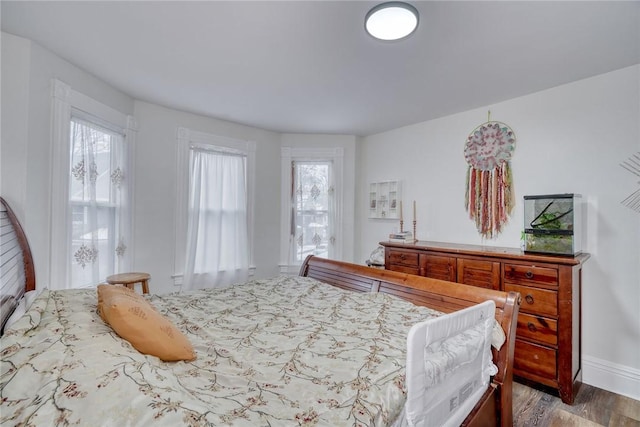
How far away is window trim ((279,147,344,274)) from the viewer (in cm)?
409

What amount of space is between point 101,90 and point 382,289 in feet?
9.67

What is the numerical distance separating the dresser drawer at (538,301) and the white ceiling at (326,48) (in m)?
1.68

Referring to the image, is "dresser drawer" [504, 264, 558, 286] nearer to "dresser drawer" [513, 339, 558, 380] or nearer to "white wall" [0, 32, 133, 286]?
"dresser drawer" [513, 339, 558, 380]

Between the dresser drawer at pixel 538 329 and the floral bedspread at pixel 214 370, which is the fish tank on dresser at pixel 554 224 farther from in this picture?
the floral bedspread at pixel 214 370

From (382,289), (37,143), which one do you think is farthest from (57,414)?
(37,143)

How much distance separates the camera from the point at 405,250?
9.86ft

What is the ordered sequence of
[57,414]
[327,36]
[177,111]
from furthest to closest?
[177,111], [327,36], [57,414]

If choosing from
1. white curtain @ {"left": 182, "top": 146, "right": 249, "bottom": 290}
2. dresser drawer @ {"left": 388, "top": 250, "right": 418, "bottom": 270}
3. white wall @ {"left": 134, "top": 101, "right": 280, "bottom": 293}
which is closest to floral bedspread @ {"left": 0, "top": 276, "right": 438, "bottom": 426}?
dresser drawer @ {"left": 388, "top": 250, "right": 418, "bottom": 270}

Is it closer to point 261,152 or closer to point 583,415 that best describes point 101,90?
point 261,152

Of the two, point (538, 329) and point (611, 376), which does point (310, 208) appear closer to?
point (538, 329)

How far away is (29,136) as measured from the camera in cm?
197

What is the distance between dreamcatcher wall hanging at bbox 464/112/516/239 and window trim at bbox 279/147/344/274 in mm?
1632

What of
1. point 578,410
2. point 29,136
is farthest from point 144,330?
point 578,410

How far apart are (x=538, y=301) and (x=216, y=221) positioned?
3314mm
